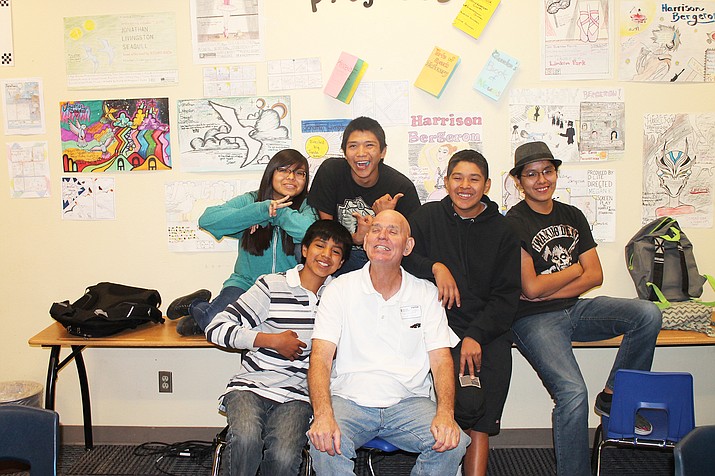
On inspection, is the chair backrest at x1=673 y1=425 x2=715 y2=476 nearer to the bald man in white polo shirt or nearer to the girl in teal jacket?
the bald man in white polo shirt

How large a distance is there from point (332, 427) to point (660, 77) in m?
2.47

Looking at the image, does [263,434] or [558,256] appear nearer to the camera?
[263,434]

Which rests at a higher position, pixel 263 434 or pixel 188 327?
pixel 188 327

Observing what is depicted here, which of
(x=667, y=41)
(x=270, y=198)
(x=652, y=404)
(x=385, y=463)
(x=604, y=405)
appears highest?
(x=667, y=41)

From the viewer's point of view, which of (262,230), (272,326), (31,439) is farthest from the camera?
(262,230)

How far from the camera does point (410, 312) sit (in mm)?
2424

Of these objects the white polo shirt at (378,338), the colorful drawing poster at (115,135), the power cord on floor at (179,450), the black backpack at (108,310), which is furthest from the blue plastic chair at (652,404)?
the colorful drawing poster at (115,135)

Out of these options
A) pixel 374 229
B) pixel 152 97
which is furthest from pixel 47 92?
pixel 374 229

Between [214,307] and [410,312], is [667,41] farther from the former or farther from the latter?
[214,307]

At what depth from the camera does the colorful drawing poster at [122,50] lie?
330 centimetres

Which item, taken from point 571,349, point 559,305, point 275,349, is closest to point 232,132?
point 275,349

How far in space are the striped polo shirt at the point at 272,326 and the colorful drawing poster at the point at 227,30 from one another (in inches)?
52.8

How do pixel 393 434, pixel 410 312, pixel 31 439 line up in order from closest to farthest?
pixel 31 439, pixel 393 434, pixel 410 312

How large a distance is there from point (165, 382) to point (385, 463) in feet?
4.30
